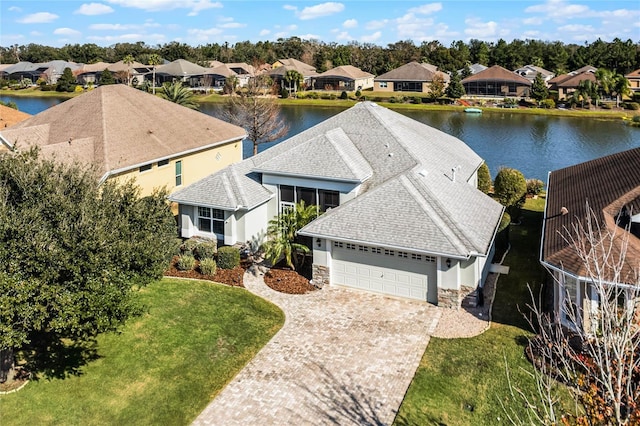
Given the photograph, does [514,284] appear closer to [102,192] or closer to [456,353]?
[456,353]

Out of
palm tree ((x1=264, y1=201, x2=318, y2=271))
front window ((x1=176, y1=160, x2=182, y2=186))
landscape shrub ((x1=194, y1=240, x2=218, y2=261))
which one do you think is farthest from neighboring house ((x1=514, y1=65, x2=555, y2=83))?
landscape shrub ((x1=194, y1=240, x2=218, y2=261))

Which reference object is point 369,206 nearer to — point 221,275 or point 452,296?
point 452,296

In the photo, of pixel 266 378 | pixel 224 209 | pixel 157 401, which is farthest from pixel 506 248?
pixel 157 401

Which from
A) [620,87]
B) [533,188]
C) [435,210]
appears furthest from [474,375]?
[620,87]

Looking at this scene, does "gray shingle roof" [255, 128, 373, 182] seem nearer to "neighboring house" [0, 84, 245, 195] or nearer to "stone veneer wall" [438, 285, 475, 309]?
"neighboring house" [0, 84, 245, 195]

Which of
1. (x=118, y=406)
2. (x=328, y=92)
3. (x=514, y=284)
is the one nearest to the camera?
(x=118, y=406)

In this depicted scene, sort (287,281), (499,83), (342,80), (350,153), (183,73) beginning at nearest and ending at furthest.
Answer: (287,281)
(350,153)
(499,83)
(342,80)
(183,73)
